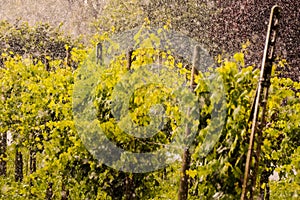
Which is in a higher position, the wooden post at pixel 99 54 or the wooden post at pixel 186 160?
the wooden post at pixel 99 54

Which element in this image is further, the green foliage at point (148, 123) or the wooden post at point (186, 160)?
the wooden post at point (186, 160)

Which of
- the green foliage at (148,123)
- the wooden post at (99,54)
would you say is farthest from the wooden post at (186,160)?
the wooden post at (99,54)

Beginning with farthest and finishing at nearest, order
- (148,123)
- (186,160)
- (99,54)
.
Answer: (99,54), (148,123), (186,160)

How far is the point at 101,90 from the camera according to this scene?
5.77m

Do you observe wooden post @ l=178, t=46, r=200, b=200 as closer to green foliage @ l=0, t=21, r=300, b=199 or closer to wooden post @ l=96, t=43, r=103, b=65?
green foliage @ l=0, t=21, r=300, b=199

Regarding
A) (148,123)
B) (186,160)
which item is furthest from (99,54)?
(186,160)

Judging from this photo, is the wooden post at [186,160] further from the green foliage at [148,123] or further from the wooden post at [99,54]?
the wooden post at [99,54]

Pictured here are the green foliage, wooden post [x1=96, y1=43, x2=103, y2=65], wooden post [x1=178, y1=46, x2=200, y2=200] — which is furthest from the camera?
wooden post [x1=96, y1=43, x2=103, y2=65]

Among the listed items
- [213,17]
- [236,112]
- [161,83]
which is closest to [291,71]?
[213,17]

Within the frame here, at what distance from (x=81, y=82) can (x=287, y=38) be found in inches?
551

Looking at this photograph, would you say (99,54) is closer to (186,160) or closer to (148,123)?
(148,123)

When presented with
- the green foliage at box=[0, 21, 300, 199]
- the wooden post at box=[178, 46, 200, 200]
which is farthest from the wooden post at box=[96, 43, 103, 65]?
the wooden post at box=[178, 46, 200, 200]

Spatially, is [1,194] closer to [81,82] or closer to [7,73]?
[7,73]

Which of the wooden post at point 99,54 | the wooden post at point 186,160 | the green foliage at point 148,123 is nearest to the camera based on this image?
the green foliage at point 148,123
